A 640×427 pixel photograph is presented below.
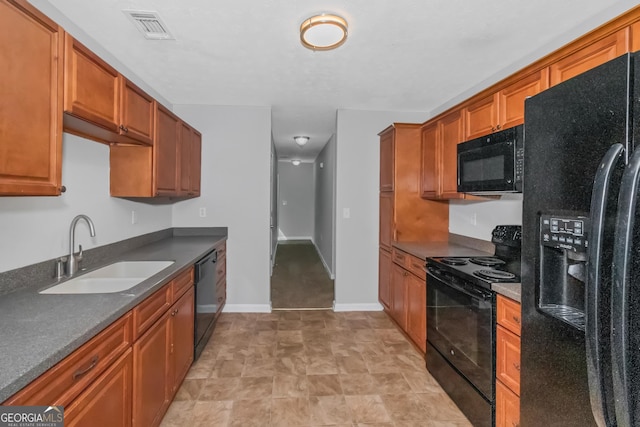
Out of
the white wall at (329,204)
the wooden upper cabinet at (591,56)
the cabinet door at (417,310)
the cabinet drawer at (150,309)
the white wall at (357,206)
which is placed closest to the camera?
the wooden upper cabinet at (591,56)

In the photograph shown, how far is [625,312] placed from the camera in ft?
2.26

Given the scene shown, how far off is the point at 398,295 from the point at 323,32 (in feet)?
7.97

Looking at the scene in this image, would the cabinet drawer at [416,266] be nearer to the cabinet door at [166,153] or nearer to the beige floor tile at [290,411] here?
the beige floor tile at [290,411]

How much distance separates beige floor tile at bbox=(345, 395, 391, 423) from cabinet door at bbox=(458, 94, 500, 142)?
2068mm

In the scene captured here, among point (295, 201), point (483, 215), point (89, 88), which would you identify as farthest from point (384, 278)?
point (295, 201)

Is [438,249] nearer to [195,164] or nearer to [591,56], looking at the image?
[591,56]

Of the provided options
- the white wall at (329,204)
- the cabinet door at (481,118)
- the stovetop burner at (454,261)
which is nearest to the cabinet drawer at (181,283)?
the stovetop burner at (454,261)

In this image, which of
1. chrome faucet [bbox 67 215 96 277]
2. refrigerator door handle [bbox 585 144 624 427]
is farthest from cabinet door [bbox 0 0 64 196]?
refrigerator door handle [bbox 585 144 624 427]

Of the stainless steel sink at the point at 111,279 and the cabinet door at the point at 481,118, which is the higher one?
the cabinet door at the point at 481,118

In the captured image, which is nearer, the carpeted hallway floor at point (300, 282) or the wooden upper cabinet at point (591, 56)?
the wooden upper cabinet at point (591, 56)

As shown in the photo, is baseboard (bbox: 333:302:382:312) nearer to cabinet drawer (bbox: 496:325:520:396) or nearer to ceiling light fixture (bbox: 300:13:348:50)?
cabinet drawer (bbox: 496:325:520:396)

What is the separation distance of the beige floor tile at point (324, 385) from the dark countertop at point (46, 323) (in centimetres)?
131

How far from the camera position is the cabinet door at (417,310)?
256 centimetres

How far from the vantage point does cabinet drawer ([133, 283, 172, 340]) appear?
1478 mm
